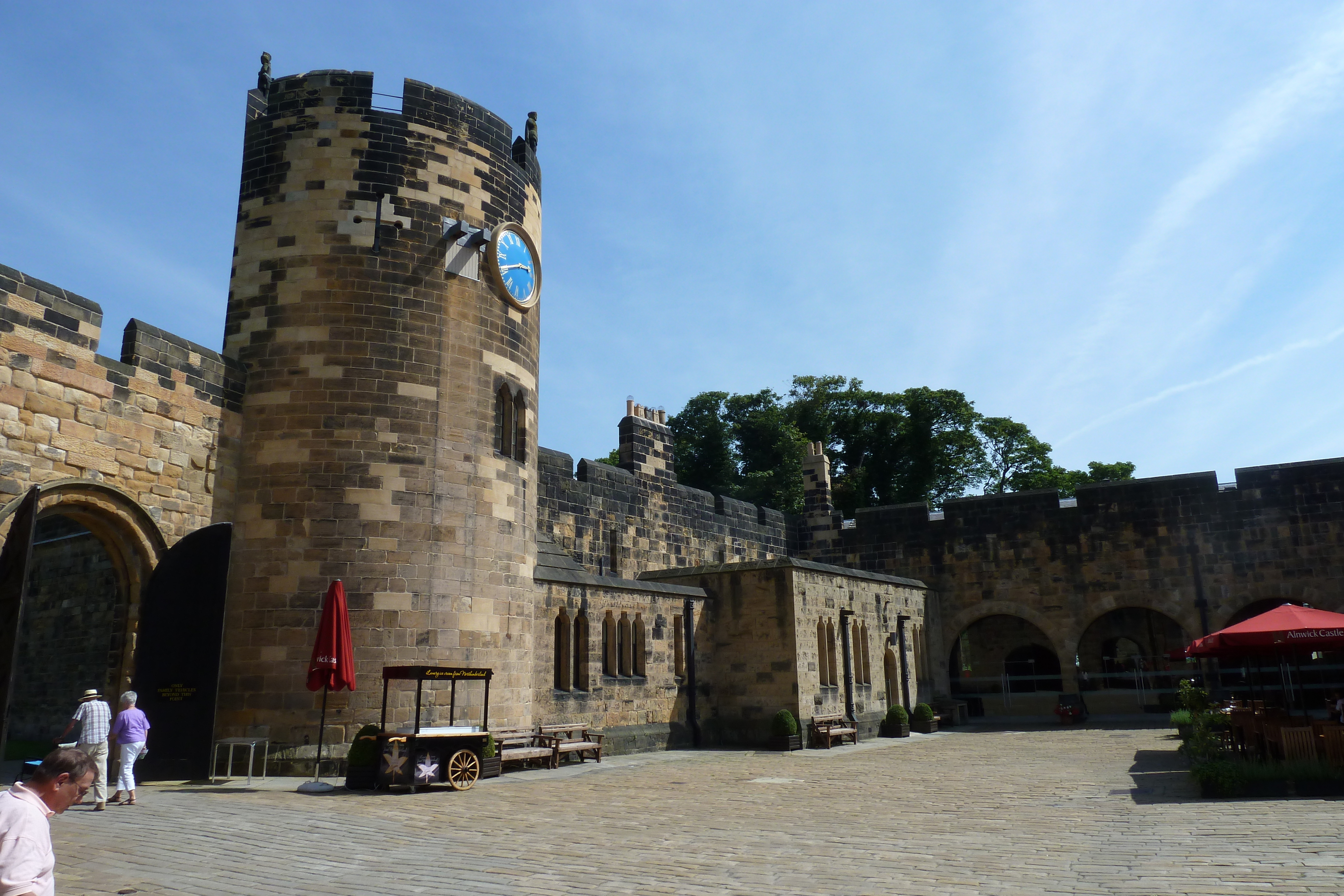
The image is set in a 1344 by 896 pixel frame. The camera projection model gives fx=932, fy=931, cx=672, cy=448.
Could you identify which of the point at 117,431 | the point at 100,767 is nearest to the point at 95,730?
the point at 100,767

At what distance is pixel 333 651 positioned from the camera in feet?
38.2

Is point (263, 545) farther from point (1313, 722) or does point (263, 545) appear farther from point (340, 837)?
point (1313, 722)

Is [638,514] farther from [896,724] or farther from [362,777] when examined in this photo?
[362,777]

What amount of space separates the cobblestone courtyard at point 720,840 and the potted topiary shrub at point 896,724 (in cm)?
890

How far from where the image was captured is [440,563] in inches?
527

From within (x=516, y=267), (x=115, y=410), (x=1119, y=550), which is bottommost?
(x=1119, y=550)

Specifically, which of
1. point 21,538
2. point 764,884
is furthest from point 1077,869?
point 21,538

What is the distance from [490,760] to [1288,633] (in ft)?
34.3

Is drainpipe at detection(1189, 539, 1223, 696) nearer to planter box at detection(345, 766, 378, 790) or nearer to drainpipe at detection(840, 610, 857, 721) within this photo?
drainpipe at detection(840, 610, 857, 721)

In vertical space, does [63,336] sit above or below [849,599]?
above

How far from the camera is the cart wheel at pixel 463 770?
11.6 meters

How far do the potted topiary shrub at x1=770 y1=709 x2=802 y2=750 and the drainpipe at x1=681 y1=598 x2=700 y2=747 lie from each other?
1.62 metres

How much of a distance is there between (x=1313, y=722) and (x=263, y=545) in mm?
13341

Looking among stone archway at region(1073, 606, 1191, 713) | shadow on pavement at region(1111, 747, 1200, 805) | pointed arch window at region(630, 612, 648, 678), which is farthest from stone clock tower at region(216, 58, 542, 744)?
stone archway at region(1073, 606, 1191, 713)
